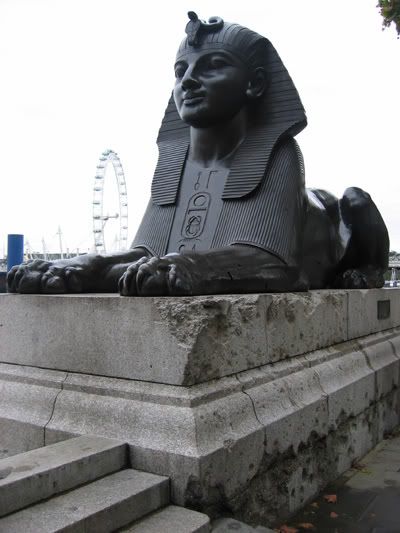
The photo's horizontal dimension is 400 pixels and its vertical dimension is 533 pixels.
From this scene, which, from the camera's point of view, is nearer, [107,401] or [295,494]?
[107,401]

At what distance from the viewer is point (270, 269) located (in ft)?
10.6

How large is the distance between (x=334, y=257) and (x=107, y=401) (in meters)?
2.66

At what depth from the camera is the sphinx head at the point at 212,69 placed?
11.8ft

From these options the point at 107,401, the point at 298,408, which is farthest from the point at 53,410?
the point at 298,408

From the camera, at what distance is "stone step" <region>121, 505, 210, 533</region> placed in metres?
1.97

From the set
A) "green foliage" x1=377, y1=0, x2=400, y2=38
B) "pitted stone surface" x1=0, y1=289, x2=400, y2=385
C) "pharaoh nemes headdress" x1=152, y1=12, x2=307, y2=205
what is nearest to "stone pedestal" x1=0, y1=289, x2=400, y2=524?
"pitted stone surface" x1=0, y1=289, x2=400, y2=385

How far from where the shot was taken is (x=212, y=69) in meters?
3.63

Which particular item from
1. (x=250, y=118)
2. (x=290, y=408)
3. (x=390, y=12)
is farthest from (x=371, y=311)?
(x=390, y=12)

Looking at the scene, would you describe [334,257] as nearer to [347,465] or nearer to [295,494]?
[347,465]

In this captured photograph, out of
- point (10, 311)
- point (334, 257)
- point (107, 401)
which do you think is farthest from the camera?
point (334, 257)

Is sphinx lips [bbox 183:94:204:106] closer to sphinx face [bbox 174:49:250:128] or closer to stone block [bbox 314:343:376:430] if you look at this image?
sphinx face [bbox 174:49:250:128]

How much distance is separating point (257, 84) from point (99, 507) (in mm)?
2922

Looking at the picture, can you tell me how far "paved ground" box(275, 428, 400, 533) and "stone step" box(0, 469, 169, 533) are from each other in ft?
2.82

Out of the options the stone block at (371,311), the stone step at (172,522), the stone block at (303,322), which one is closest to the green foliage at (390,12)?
the stone block at (371,311)
